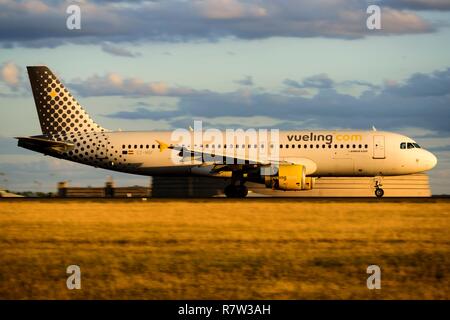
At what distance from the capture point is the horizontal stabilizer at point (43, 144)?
1898 inches

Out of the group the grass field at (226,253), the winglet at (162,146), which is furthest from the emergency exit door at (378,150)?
the grass field at (226,253)

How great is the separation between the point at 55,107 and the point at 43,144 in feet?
10.7

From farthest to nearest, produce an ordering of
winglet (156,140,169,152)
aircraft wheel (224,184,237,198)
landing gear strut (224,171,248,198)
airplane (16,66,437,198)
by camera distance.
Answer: winglet (156,140,169,152) < aircraft wheel (224,184,237,198) < landing gear strut (224,171,248,198) < airplane (16,66,437,198)

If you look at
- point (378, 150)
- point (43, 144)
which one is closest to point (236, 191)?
point (378, 150)

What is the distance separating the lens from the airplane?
46.1 meters

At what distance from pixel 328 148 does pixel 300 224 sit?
19.7 m

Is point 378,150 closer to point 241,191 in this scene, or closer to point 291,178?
point 291,178

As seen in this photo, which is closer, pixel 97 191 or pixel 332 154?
pixel 332 154

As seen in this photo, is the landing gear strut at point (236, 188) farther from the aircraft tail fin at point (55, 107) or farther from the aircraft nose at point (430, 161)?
the aircraft nose at point (430, 161)

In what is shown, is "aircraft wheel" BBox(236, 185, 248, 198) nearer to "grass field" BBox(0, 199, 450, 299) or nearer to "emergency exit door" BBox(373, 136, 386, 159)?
"emergency exit door" BBox(373, 136, 386, 159)

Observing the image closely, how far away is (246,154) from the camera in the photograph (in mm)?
47219

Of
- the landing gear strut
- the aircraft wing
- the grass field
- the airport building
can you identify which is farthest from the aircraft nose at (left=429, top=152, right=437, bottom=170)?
the airport building

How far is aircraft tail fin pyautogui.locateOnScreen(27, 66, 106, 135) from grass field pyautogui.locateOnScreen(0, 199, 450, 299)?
17304 millimetres

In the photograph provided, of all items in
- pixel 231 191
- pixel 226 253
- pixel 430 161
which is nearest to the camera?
pixel 226 253
